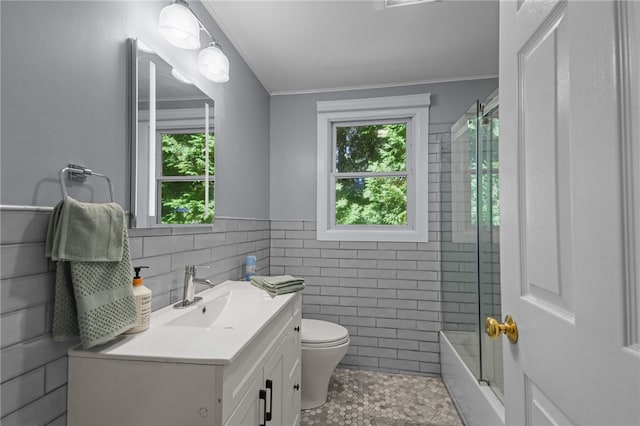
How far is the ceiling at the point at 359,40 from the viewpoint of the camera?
1.82m

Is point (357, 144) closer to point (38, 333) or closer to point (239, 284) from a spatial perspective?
point (239, 284)

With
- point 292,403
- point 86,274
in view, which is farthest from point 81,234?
point 292,403

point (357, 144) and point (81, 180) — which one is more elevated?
point (357, 144)

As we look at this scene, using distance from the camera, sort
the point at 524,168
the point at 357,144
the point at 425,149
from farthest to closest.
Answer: the point at 357,144 → the point at 425,149 → the point at 524,168

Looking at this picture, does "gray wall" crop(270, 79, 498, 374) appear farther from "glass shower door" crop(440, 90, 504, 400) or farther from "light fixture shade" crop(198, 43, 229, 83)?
"light fixture shade" crop(198, 43, 229, 83)

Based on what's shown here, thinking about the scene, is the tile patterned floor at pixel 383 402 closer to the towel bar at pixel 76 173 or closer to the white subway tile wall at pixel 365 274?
the white subway tile wall at pixel 365 274

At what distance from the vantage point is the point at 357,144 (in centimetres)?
288

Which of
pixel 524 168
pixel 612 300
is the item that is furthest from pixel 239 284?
pixel 612 300

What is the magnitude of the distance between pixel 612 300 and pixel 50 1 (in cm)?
145

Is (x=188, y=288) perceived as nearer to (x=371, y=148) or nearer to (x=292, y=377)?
(x=292, y=377)

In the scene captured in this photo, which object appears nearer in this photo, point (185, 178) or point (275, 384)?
point (275, 384)

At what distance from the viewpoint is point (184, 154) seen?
153 centimetres

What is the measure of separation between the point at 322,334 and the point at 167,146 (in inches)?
59.9

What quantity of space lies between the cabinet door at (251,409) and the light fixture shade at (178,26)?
4.61ft
